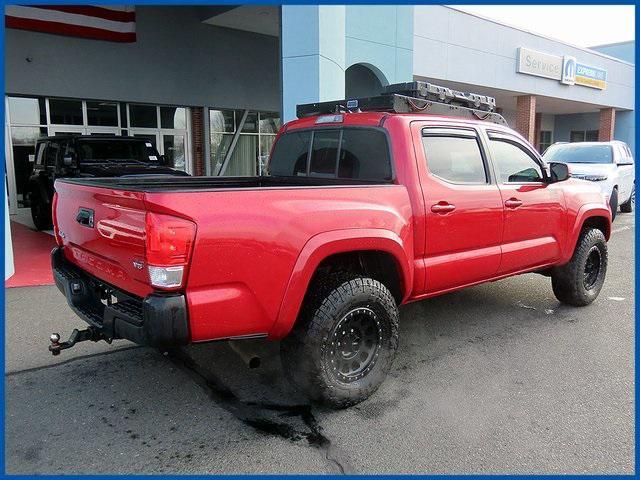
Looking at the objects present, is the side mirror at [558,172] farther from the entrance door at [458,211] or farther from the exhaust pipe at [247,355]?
the exhaust pipe at [247,355]

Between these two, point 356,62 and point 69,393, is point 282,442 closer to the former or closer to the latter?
point 69,393

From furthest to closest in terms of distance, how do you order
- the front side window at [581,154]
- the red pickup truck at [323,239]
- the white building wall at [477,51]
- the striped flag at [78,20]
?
the white building wall at [477,51] → the striped flag at [78,20] → the front side window at [581,154] → the red pickup truck at [323,239]

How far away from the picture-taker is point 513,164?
186 inches

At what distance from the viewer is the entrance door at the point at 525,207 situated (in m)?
4.53

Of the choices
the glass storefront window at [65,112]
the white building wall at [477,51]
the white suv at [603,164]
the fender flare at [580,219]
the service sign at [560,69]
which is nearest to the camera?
the fender flare at [580,219]

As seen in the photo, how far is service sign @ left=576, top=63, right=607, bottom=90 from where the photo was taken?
78.3ft

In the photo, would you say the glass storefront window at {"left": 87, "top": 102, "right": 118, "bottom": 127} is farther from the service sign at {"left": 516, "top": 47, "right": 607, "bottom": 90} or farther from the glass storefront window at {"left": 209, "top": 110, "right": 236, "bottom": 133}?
the service sign at {"left": 516, "top": 47, "right": 607, "bottom": 90}

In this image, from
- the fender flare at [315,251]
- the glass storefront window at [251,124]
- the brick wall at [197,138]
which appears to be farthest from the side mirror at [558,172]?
the glass storefront window at [251,124]

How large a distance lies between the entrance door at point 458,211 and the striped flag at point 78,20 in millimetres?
12245

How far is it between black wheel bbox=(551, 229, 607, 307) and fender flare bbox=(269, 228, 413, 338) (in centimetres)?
288

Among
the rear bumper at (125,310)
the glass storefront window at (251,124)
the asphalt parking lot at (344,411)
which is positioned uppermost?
the glass storefront window at (251,124)

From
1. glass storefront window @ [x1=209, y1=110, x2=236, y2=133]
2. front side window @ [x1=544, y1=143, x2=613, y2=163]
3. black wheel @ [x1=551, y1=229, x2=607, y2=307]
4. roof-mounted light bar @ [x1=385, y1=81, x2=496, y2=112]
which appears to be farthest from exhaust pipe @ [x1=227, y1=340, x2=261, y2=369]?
glass storefront window @ [x1=209, y1=110, x2=236, y2=133]

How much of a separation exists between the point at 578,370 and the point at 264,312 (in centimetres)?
268

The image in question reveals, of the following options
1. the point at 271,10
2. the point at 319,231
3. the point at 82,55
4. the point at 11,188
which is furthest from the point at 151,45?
the point at 319,231
